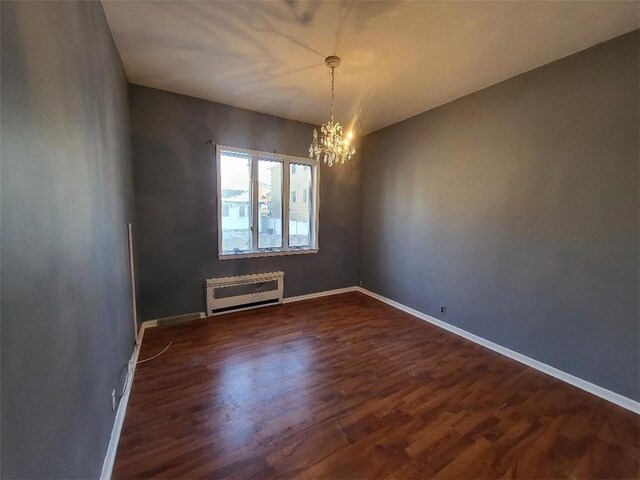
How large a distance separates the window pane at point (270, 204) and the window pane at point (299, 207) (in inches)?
8.3

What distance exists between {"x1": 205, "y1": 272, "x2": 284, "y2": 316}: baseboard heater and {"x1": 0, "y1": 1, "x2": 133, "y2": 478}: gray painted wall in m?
1.94

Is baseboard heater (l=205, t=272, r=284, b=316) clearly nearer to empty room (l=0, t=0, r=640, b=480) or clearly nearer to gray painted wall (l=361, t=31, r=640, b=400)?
empty room (l=0, t=0, r=640, b=480)

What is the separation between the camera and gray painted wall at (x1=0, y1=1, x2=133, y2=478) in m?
0.68

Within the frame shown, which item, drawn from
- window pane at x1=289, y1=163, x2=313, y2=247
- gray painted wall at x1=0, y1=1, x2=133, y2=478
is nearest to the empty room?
gray painted wall at x1=0, y1=1, x2=133, y2=478

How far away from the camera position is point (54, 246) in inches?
36.6

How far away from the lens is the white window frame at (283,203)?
369 centimetres

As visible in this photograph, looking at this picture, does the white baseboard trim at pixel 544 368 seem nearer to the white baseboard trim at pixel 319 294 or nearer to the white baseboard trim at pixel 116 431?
the white baseboard trim at pixel 319 294

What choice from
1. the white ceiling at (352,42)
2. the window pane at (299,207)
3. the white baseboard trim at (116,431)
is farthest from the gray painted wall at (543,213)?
the white baseboard trim at (116,431)

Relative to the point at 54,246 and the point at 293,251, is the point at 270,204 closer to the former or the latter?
the point at 293,251

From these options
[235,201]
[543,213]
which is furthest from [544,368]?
[235,201]

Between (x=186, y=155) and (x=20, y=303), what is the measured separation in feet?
10.3

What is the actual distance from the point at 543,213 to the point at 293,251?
3.14m

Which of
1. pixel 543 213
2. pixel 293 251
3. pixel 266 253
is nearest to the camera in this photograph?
pixel 543 213

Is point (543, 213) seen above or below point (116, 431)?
above
